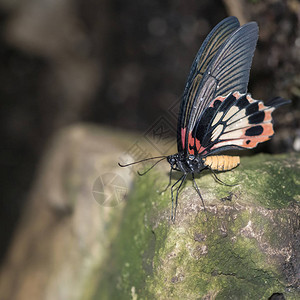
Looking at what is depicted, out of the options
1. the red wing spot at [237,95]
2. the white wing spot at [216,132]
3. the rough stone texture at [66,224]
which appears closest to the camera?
the red wing spot at [237,95]

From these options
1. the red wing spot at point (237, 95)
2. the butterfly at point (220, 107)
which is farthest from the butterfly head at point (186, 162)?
the red wing spot at point (237, 95)

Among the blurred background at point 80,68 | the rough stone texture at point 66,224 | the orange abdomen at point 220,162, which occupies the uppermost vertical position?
the blurred background at point 80,68

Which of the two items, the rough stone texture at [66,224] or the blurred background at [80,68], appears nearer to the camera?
the rough stone texture at [66,224]

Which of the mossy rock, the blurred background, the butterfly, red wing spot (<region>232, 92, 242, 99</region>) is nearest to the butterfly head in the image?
the butterfly

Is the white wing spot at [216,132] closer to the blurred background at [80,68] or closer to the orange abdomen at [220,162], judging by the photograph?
the orange abdomen at [220,162]

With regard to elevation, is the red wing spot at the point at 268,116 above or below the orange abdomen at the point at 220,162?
above

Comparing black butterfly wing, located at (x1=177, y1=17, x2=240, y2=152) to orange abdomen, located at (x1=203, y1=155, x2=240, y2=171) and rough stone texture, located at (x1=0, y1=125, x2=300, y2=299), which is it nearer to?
orange abdomen, located at (x1=203, y1=155, x2=240, y2=171)

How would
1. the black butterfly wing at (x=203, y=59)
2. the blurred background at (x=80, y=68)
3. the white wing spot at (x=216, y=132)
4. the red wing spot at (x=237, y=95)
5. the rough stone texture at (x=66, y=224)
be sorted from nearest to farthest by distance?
the black butterfly wing at (x=203, y=59) < the red wing spot at (x=237, y=95) < the white wing spot at (x=216, y=132) < the rough stone texture at (x=66, y=224) < the blurred background at (x=80, y=68)

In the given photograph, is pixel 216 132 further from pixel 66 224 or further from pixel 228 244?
pixel 66 224
